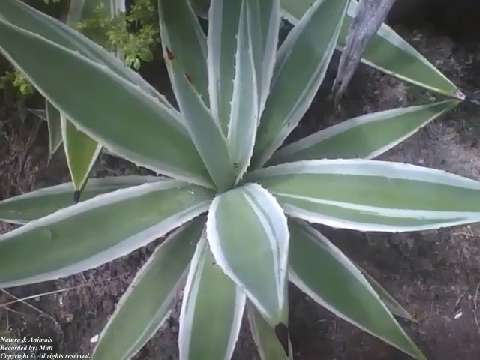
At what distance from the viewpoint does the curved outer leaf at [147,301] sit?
752 mm

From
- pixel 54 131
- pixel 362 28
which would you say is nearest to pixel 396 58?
pixel 362 28

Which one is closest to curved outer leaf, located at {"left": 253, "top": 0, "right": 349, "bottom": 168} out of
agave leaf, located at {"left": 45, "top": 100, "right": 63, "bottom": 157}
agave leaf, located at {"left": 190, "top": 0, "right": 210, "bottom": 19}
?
agave leaf, located at {"left": 190, "top": 0, "right": 210, "bottom": 19}

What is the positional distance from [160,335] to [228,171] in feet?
1.10

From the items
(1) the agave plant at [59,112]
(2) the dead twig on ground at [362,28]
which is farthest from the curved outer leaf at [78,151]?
(2) the dead twig on ground at [362,28]

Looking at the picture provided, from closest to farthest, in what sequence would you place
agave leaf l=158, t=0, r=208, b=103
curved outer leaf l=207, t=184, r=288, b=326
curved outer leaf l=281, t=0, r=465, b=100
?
curved outer leaf l=207, t=184, r=288, b=326
agave leaf l=158, t=0, r=208, b=103
curved outer leaf l=281, t=0, r=465, b=100

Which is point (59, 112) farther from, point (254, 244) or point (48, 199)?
point (254, 244)

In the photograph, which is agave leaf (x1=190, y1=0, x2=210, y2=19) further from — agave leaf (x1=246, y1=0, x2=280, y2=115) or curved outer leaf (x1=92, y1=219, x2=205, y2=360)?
curved outer leaf (x1=92, y1=219, x2=205, y2=360)

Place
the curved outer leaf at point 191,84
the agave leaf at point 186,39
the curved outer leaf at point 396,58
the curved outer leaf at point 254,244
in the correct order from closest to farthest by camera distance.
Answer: the curved outer leaf at point 254,244, the curved outer leaf at point 191,84, the agave leaf at point 186,39, the curved outer leaf at point 396,58

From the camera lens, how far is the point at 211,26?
793mm

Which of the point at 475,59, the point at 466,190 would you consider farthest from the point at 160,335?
the point at 475,59

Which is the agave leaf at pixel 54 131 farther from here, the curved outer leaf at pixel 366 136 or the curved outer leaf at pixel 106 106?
the curved outer leaf at pixel 366 136

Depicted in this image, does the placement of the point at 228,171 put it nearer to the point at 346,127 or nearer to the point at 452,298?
the point at 346,127

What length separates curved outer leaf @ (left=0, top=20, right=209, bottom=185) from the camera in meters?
0.62

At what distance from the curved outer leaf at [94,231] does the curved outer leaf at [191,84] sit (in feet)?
0.23
